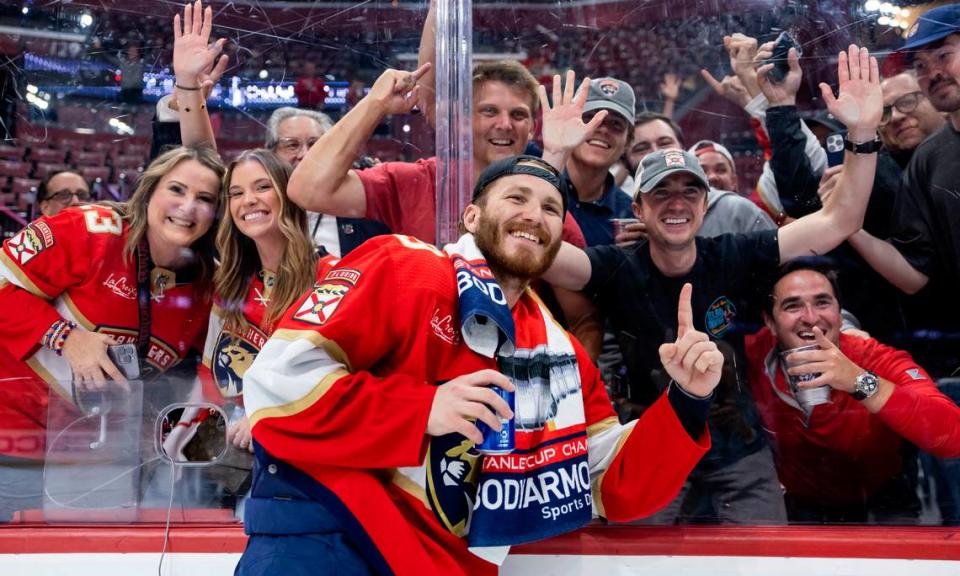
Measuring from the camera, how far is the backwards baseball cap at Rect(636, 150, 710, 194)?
6.75ft

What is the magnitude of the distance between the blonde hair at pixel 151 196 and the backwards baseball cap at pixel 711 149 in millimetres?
1198

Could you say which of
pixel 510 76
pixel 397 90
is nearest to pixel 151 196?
pixel 397 90

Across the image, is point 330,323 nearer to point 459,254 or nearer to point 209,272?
point 459,254

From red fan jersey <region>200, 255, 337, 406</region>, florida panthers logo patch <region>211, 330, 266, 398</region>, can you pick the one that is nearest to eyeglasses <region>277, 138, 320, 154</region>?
red fan jersey <region>200, 255, 337, 406</region>

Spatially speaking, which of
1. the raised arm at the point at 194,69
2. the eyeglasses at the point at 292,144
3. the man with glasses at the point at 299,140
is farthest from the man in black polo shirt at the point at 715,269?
the raised arm at the point at 194,69

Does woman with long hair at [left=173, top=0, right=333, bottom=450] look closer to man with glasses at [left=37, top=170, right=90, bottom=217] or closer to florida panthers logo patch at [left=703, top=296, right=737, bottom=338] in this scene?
man with glasses at [left=37, top=170, right=90, bottom=217]

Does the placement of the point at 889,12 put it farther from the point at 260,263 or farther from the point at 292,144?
the point at 260,263

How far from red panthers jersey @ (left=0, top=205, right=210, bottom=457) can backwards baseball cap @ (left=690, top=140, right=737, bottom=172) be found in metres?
1.29

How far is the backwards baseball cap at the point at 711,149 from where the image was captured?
7.50 ft

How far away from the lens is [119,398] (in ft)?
6.53

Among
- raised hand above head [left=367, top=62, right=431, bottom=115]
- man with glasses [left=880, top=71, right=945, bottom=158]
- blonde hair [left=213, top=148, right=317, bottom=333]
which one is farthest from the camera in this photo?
man with glasses [left=880, top=71, right=945, bottom=158]

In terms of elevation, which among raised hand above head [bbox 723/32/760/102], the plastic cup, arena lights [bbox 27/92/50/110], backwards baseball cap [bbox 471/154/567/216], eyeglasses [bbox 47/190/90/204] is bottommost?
the plastic cup

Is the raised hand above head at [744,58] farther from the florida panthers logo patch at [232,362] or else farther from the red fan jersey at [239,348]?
the florida panthers logo patch at [232,362]

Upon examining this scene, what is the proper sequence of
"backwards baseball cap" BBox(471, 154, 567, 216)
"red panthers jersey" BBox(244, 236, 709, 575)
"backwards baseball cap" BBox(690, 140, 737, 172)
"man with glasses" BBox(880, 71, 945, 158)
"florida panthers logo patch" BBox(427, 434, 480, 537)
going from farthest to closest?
"backwards baseball cap" BBox(690, 140, 737, 172)
"man with glasses" BBox(880, 71, 945, 158)
"backwards baseball cap" BBox(471, 154, 567, 216)
"florida panthers logo patch" BBox(427, 434, 480, 537)
"red panthers jersey" BBox(244, 236, 709, 575)
